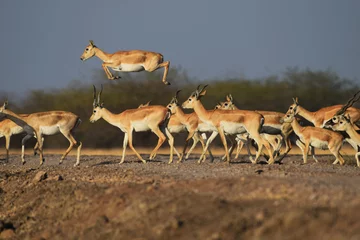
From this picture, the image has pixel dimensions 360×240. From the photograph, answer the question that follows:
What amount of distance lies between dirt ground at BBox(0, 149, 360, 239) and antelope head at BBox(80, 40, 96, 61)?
7.38 metres

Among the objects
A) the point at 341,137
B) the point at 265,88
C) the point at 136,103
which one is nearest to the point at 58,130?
the point at 341,137

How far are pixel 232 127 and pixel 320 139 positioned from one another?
2753mm

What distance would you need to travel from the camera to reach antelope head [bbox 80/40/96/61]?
2275 cm

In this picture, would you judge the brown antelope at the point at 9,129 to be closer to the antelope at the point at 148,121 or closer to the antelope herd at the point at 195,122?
the antelope herd at the point at 195,122

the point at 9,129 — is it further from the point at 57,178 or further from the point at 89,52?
the point at 57,178

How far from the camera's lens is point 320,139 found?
20.8m

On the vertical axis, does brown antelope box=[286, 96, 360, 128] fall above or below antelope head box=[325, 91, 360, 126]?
below

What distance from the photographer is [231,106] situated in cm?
2448

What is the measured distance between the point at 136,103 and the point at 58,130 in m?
18.3

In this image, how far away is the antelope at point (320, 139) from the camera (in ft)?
67.3

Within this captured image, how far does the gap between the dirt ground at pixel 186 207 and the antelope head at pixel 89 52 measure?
7.38 metres

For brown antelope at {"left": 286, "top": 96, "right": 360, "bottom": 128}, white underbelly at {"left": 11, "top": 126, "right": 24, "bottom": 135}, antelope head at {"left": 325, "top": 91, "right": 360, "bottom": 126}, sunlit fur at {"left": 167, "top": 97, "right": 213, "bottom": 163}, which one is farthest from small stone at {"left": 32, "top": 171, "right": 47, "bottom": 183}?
brown antelope at {"left": 286, "top": 96, "right": 360, "bottom": 128}

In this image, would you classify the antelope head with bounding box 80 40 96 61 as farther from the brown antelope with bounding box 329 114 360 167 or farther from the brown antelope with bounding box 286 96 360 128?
the brown antelope with bounding box 329 114 360 167

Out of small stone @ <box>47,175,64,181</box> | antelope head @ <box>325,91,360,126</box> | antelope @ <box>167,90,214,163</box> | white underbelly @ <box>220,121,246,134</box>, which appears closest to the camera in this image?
small stone @ <box>47,175,64,181</box>
